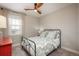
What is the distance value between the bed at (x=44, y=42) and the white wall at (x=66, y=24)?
0.24ft

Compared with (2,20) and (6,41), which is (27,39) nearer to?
(6,41)

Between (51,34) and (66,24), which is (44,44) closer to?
(51,34)

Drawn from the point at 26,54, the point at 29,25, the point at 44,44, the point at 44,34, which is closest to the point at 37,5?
the point at 29,25

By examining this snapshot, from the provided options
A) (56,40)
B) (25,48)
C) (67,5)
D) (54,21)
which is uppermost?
(67,5)

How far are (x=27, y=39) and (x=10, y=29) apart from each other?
0.92ft

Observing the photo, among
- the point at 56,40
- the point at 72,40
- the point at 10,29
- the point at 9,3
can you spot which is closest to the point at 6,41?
the point at 10,29

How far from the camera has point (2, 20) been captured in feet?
3.59

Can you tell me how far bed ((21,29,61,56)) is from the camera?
1.18 meters

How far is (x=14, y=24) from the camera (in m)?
1.14

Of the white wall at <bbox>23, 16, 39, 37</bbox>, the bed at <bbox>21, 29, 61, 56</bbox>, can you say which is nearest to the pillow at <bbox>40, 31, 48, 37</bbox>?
the bed at <bbox>21, 29, 61, 56</bbox>

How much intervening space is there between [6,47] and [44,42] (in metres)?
0.53

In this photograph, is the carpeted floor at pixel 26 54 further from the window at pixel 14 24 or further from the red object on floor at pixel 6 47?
the window at pixel 14 24

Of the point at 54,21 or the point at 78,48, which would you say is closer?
the point at 78,48

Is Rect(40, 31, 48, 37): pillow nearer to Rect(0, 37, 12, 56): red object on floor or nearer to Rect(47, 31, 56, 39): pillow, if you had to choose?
Rect(47, 31, 56, 39): pillow
